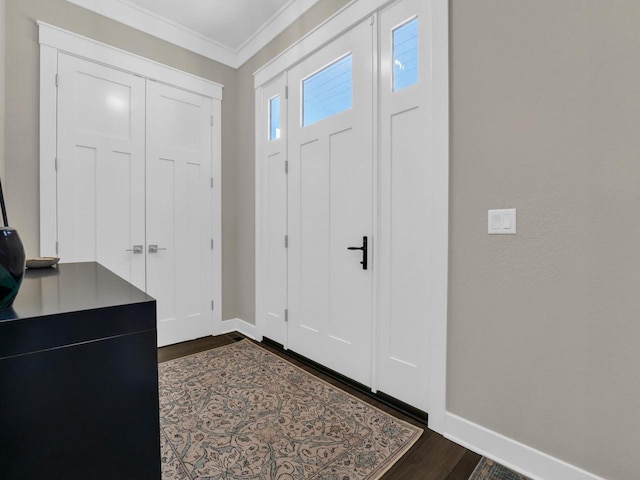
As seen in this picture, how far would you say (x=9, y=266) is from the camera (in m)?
0.62

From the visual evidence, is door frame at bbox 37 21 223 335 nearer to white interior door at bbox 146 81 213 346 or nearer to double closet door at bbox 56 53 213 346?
double closet door at bbox 56 53 213 346

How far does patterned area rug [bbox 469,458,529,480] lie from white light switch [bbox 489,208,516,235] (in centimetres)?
109

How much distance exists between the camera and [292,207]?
110 inches

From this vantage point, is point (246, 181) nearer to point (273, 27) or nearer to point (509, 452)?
point (273, 27)

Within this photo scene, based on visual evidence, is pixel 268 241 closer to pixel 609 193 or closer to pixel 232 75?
pixel 232 75

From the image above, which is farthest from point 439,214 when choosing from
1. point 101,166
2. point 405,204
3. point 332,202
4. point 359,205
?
point 101,166

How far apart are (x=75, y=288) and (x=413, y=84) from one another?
6.32ft

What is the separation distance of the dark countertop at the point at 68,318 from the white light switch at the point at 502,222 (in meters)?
1.50

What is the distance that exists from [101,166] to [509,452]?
3.37m

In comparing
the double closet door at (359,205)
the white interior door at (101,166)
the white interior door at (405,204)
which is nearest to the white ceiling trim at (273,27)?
the double closet door at (359,205)

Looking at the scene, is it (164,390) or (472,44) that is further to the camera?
(164,390)

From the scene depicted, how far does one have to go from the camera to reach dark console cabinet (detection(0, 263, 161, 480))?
542 mm

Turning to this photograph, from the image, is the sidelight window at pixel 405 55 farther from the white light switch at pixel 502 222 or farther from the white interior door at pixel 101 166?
the white interior door at pixel 101 166

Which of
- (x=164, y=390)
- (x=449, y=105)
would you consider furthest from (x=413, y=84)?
(x=164, y=390)
